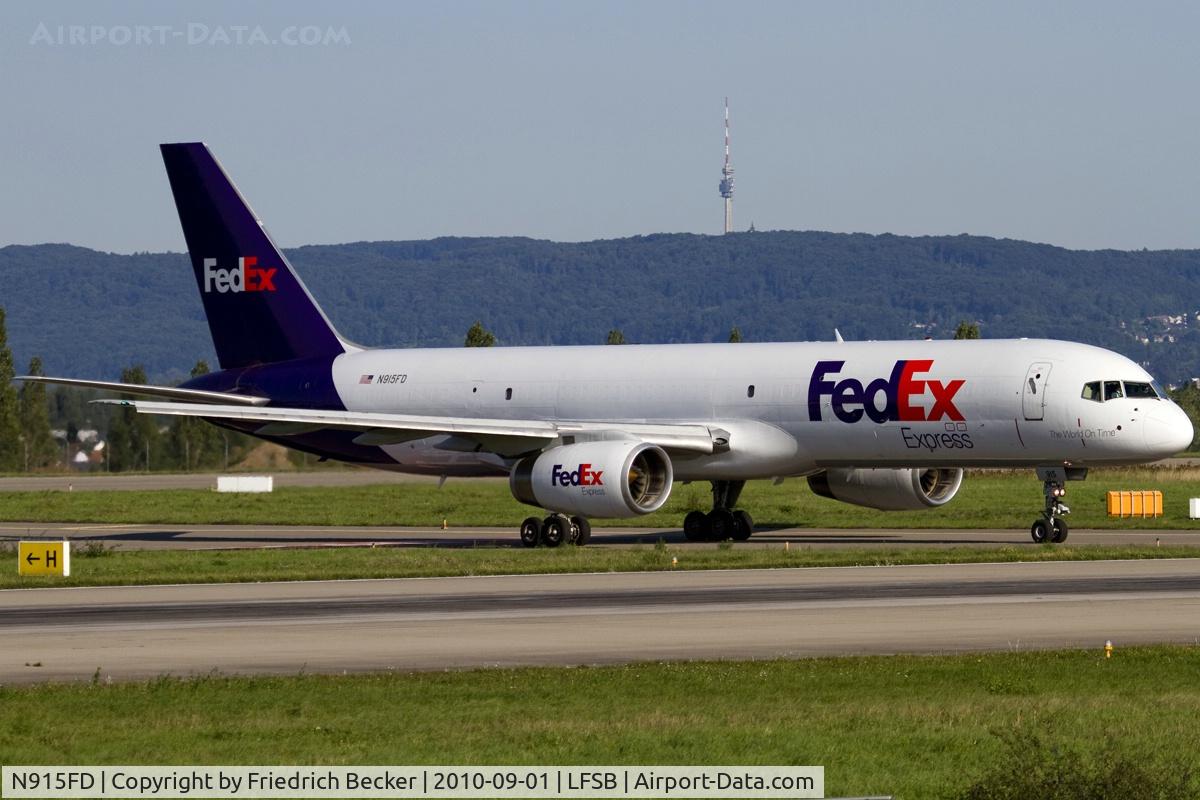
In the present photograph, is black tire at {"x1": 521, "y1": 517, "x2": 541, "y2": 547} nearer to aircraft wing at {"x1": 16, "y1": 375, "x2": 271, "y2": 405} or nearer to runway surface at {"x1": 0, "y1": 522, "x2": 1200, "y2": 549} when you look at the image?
runway surface at {"x1": 0, "y1": 522, "x2": 1200, "y2": 549}

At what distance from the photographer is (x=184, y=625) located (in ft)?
86.8

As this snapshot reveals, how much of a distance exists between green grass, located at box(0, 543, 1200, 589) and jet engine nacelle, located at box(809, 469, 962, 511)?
6.15 meters

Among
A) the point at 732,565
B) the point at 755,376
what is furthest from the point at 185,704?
the point at 755,376

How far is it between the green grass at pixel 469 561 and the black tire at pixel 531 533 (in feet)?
9.58

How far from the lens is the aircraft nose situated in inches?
1645

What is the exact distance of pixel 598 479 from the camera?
140 ft

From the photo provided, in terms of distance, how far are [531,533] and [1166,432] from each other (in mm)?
14354

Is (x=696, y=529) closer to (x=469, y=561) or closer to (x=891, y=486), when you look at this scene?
(x=891, y=486)

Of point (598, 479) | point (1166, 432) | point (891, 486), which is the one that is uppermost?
point (1166, 432)

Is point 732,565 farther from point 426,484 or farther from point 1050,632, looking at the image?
point 426,484

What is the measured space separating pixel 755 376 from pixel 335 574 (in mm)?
13786

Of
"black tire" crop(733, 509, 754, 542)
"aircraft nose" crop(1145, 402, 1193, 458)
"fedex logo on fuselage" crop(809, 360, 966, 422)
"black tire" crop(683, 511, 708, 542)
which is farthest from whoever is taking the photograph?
"black tire" crop(683, 511, 708, 542)

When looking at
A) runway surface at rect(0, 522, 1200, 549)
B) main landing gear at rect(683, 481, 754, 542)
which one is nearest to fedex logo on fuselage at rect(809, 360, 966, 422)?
runway surface at rect(0, 522, 1200, 549)

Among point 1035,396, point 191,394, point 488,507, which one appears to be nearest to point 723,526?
point 1035,396
